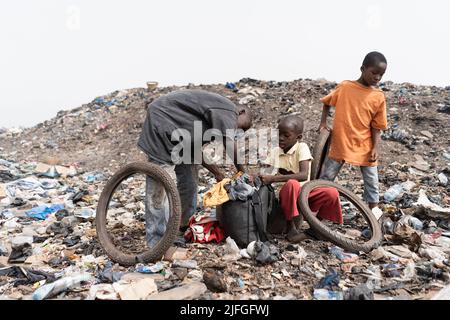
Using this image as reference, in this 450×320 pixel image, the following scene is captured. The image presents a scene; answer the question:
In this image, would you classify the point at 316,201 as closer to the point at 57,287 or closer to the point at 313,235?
the point at 313,235

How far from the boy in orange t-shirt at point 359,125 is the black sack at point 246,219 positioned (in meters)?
1.27

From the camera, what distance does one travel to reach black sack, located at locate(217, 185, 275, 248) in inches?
147

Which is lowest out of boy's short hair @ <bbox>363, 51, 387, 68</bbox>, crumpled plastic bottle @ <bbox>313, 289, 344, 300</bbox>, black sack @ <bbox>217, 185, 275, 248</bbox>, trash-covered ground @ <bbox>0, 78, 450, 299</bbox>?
crumpled plastic bottle @ <bbox>313, 289, 344, 300</bbox>

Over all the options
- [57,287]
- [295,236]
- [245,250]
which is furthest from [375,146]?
[57,287]

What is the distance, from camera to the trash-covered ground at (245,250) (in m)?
3.11

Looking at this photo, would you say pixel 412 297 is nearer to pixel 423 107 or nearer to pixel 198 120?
pixel 198 120

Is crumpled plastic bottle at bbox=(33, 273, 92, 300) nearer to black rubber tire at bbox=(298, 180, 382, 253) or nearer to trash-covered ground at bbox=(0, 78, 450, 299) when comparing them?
trash-covered ground at bbox=(0, 78, 450, 299)

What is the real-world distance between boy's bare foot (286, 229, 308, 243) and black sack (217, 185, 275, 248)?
26 cm

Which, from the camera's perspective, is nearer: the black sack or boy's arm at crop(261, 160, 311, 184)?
the black sack

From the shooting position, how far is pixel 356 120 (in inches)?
173

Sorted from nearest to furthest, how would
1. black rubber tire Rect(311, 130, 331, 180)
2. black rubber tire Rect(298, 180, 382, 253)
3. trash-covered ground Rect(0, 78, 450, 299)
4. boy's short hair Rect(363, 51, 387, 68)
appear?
trash-covered ground Rect(0, 78, 450, 299) < black rubber tire Rect(298, 180, 382, 253) < boy's short hair Rect(363, 51, 387, 68) < black rubber tire Rect(311, 130, 331, 180)

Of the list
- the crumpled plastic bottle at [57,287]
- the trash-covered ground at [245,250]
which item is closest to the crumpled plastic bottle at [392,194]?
the trash-covered ground at [245,250]

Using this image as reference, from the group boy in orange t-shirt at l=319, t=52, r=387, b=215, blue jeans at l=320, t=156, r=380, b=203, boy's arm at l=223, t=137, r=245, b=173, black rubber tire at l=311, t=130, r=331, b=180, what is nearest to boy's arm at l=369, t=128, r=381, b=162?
boy in orange t-shirt at l=319, t=52, r=387, b=215
